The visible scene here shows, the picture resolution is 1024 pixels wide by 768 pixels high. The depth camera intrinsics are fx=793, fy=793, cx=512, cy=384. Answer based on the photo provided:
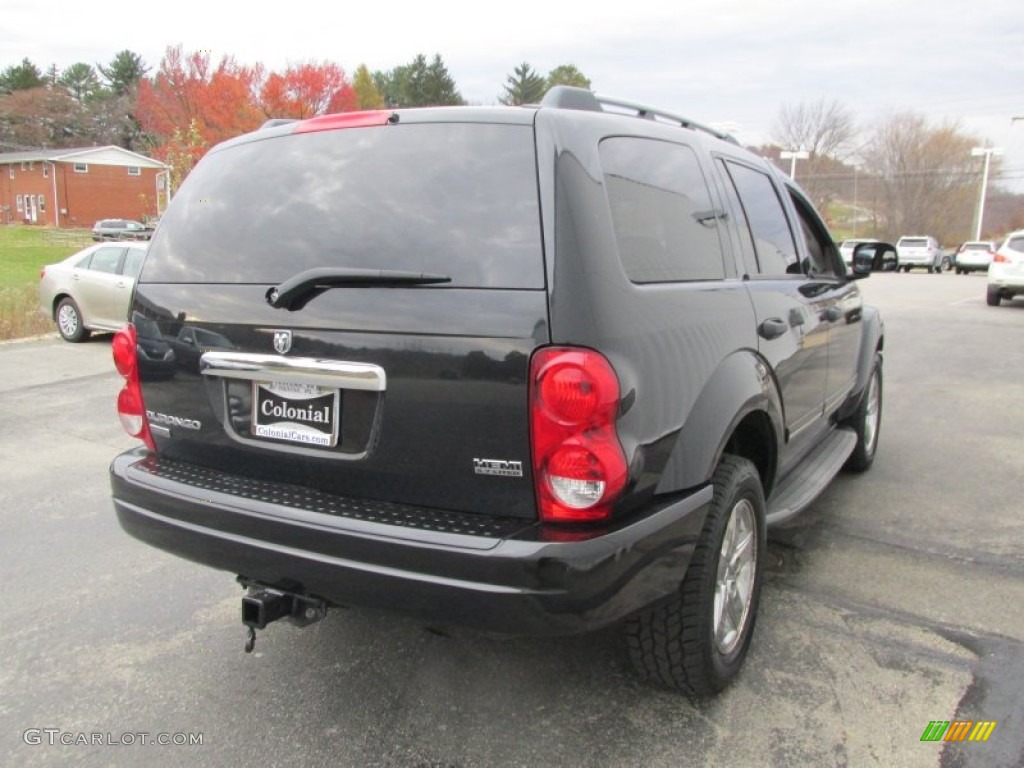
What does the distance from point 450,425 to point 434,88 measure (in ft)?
256

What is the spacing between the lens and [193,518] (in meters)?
2.49

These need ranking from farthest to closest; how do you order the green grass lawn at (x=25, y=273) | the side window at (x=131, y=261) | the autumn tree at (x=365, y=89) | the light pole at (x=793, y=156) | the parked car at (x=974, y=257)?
the autumn tree at (x=365, y=89) < the light pole at (x=793, y=156) < the parked car at (x=974, y=257) < the green grass lawn at (x=25, y=273) < the side window at (x=131, y=261)

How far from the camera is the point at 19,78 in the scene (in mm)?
92875

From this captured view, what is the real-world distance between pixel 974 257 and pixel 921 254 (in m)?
2.16

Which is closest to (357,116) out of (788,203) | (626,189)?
(626,189)

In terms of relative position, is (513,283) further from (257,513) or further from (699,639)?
(699,639)

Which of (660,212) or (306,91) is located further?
(306,91)

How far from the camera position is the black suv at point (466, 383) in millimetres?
2098

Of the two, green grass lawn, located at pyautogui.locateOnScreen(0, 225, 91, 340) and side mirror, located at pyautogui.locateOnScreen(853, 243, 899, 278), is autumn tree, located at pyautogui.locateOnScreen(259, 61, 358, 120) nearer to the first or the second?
green grass lawn, located at pyautogui.locateOnScreen(0, 225, 91, 340)

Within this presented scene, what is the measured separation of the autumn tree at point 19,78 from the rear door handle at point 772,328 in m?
112

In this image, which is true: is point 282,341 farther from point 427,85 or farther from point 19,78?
point 19,78

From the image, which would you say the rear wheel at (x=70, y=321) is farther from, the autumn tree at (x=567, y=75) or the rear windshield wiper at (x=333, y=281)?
the autumn tree at (x=567, y=75)

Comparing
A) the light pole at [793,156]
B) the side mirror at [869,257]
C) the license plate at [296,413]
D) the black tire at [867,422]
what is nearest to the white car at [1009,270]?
the black tire at [867,422]

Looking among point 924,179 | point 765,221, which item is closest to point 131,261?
point 765,221
